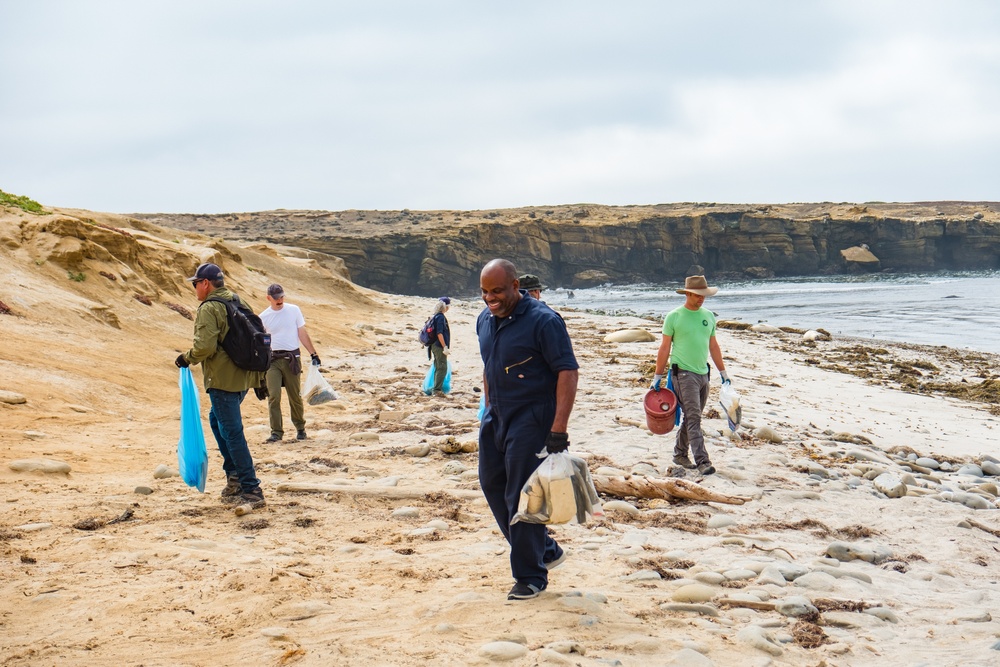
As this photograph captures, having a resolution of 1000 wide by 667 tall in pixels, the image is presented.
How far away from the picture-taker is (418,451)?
8664 mm

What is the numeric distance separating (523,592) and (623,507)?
214 centimetres

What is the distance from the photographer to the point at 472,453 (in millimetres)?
8641

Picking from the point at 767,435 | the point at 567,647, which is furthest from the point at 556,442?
the point at 767,435

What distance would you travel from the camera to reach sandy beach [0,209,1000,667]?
4.04 meters

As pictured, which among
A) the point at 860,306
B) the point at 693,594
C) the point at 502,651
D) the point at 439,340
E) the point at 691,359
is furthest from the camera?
the point at 860,306

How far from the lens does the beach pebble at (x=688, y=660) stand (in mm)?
3797

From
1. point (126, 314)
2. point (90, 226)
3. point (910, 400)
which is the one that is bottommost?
point (910, 400)

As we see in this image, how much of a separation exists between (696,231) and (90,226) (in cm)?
7112

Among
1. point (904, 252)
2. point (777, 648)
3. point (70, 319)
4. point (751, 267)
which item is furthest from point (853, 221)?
point (777, 648)

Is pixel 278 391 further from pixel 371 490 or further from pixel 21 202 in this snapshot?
pixel 21 202

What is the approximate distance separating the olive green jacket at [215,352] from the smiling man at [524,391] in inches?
107

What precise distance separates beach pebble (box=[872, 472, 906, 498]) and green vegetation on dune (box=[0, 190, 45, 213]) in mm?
19258

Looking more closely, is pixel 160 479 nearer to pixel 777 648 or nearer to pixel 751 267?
pixel 777 648

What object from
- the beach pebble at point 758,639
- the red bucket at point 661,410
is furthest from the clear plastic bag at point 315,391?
the beach pebble at point 758,639
